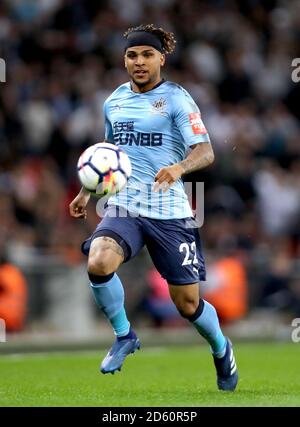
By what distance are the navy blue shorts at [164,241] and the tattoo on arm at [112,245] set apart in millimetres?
103

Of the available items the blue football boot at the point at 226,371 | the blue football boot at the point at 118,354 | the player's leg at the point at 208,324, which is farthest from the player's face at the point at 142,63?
the blue football boot at the point at 226,371

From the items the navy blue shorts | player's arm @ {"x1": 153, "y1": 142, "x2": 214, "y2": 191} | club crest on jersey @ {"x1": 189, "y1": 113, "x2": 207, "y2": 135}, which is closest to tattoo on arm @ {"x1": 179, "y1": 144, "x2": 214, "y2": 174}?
player's arm @ {"x1": 153, "y1": 142, "x2": 214, "y2": 191}

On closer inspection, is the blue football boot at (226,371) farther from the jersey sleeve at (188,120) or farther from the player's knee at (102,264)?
the jersey sleeve at (188,120)

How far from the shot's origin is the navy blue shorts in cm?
887

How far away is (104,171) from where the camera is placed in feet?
28.2

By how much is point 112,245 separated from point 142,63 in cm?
132

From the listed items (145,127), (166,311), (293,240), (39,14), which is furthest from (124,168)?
(39,14)

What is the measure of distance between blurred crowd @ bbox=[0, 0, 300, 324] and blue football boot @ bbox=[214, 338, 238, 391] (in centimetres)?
661

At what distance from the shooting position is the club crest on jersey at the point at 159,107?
29.6ft

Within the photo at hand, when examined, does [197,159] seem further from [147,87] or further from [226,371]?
[226,371]

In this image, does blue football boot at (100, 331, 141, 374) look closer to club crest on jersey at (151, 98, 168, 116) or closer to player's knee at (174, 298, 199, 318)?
player's knee at (174, 298, 199, 318)

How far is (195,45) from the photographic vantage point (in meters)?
20.1

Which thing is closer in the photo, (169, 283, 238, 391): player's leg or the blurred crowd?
(169, 283, 238, 391): player's leg

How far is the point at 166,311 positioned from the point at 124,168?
808 cm
